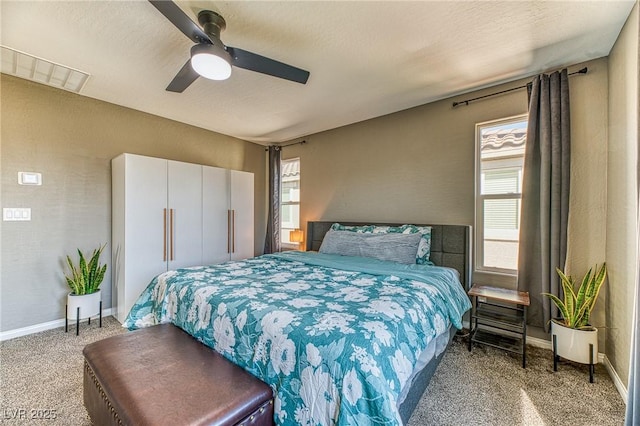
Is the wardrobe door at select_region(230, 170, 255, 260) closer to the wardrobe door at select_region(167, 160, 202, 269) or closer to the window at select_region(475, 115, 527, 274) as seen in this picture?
the wardrobe door at select_region(167, 160, 202, 269)

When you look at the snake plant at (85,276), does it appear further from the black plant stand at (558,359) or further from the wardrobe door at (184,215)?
the black plant stand at (558,359)

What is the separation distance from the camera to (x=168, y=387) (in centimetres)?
125

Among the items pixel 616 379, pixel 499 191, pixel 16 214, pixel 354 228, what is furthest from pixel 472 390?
pixel 16 214

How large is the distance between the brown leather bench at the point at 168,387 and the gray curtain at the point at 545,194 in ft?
8.25

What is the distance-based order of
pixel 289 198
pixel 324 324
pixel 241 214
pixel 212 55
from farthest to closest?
pixel 289 198 < pixel 241 214 < pixel 212 55 < pixel 324 324

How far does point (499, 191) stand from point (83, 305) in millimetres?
4489

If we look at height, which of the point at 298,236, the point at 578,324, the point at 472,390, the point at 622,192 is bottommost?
the point at 472,390

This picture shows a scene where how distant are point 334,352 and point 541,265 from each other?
7.65 ft

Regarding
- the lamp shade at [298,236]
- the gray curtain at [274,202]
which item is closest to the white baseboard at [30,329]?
the gray curtain at [274,202]

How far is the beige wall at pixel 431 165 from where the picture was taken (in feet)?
7.66

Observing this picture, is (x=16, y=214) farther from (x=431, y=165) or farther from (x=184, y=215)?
(x=431, y=165)

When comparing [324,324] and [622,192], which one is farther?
[622,192]

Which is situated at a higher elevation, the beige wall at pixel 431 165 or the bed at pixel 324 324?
the beige wall at pixel 431 165

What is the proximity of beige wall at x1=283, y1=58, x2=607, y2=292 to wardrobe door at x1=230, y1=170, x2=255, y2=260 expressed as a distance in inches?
35.5
